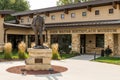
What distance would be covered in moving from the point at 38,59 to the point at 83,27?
1275 centimetres

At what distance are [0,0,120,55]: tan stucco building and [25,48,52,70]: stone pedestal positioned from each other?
11.0m

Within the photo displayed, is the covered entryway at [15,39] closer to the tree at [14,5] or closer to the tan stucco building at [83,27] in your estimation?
the tan stucco building at [83,27]

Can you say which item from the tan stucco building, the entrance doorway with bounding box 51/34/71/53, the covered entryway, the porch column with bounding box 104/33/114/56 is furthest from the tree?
the porch column with bounding box 104/33/114/56

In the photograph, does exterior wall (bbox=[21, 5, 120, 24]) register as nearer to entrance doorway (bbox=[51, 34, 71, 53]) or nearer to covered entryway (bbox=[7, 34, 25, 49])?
entrance doorway (bbox=[51, 34, 71, 53])

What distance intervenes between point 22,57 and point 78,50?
8293 millimetres

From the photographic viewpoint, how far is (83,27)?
29.2m

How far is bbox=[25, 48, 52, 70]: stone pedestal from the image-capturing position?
56.7ft

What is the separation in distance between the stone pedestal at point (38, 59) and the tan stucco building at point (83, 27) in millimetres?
10960

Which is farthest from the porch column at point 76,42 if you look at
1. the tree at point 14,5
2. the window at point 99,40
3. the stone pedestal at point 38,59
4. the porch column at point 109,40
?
the tree at point 14,5

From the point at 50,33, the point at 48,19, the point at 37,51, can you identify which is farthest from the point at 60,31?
the point at 37,51

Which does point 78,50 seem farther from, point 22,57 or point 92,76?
point 92,76

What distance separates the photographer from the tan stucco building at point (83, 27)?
27789 millimetres

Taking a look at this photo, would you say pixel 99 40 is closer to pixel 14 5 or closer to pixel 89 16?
pixel 89 16

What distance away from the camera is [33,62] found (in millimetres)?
17344
